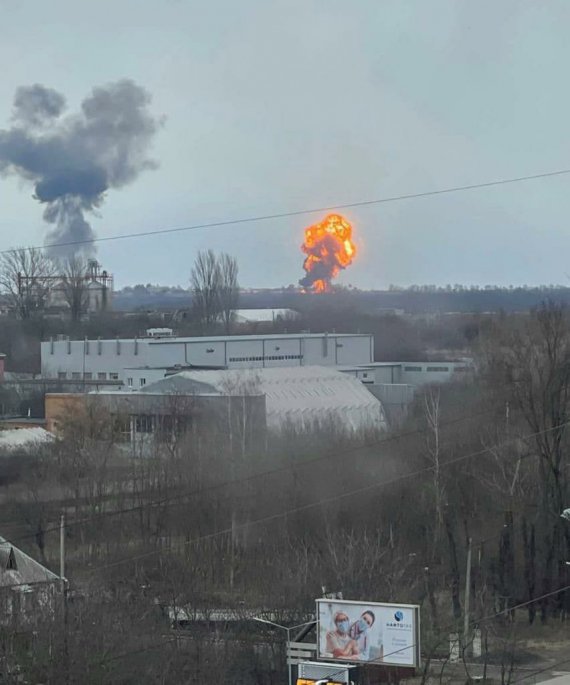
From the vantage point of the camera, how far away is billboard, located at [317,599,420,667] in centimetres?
962

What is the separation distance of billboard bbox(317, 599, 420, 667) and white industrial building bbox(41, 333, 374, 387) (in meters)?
21.0

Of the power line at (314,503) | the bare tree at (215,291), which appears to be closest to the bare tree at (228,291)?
the bare tree at (215,291)

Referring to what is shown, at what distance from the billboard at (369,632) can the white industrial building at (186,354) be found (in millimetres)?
20997

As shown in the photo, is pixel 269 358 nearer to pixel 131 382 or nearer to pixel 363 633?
pixel 131 382

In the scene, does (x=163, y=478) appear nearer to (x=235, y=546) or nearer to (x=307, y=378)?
(x=235, y=546)

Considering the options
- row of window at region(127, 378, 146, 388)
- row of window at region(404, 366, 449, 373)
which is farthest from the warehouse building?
row of window at region(404, 366, 449, 373)

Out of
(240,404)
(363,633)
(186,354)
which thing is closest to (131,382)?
(186,354)

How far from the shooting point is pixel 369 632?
9.77 meters

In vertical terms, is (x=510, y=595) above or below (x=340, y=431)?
below

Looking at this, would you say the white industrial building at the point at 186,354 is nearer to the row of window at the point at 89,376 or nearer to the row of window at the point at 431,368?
the row of window at the point at 89,376

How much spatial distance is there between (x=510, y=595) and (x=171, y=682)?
6.36m

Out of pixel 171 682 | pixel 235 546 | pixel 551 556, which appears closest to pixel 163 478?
pixel 235 546

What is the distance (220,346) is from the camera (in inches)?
1321

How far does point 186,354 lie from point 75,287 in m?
17.5
